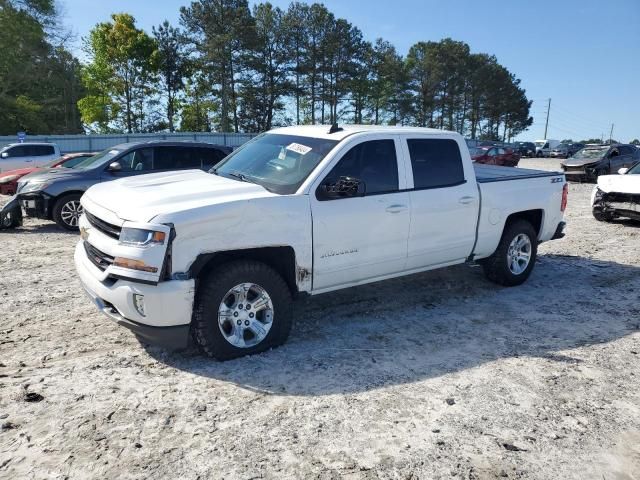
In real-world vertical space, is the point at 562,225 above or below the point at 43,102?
below

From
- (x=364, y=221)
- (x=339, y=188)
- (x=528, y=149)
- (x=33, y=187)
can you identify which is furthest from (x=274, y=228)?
(x=528, y=149)

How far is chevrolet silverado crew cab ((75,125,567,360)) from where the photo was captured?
11.9ft

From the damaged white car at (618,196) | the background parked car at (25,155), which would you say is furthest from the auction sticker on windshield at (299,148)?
the background parked car at (25,155)

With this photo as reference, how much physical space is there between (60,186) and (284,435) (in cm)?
806

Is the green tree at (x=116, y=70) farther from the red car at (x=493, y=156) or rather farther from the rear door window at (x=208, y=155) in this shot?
the rear door window at (x=208, y=155)

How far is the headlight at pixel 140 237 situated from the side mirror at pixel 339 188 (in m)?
1.42

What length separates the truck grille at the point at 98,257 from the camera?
3893 millimetres

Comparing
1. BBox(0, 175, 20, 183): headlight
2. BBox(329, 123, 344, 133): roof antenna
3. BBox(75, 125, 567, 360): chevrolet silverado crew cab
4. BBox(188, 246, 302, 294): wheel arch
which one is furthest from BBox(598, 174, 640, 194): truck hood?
BBox(0, 175, 20, 183): headlight

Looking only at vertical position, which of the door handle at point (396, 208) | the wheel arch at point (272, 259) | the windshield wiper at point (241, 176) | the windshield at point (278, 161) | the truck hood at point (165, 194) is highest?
the windshield at point (278, 161)

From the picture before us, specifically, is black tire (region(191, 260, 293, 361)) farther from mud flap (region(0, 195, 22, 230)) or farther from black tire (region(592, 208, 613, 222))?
black tire (region(592, 208, 613, 222))

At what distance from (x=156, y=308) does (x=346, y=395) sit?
153 centimetres

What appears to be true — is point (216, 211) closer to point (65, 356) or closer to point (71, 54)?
point (65, 356)

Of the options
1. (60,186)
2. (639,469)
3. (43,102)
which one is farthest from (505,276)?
(43,102)

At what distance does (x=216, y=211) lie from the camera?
3.74 metres
